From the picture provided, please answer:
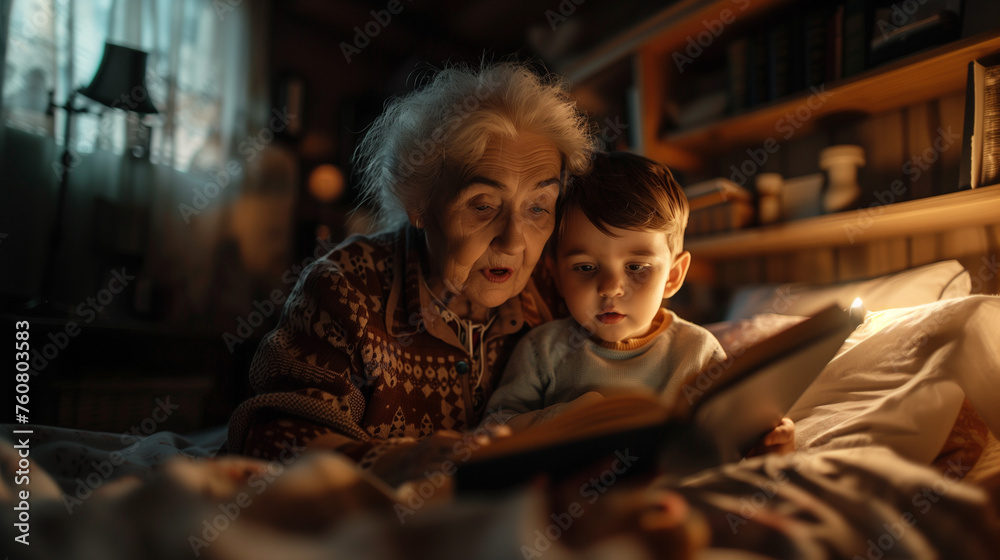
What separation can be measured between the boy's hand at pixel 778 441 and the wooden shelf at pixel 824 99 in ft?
4.12

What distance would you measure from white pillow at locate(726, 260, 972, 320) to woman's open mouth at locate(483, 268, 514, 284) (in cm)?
67

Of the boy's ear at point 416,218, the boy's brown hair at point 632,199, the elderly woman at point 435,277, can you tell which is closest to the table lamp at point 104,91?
the elderly woman at point 435,277

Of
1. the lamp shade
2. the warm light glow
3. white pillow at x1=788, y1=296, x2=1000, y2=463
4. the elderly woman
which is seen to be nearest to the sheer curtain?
the lamp shade

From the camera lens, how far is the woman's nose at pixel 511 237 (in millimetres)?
1092

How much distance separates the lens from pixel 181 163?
2.84 metres

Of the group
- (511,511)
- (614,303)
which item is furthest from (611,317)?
(511,511)

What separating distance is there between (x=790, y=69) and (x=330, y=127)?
2.68 metres

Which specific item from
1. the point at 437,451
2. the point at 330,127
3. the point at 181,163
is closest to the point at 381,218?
the point at 437,451

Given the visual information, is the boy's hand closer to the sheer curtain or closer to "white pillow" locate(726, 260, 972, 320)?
→ "white pillow" locate(726, 260, 972, 320)

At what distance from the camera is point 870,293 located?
54.7 inches

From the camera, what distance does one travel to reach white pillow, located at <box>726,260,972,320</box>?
4.15ft

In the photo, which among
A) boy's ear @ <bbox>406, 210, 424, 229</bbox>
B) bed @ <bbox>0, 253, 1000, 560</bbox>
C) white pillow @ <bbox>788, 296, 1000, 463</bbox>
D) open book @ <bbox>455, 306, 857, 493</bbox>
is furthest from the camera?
boy's ear @ <bbox>406, 210, 424, 229</bbox>

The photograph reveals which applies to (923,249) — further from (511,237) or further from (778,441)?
(511,237)

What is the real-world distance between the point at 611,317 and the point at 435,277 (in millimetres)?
394
